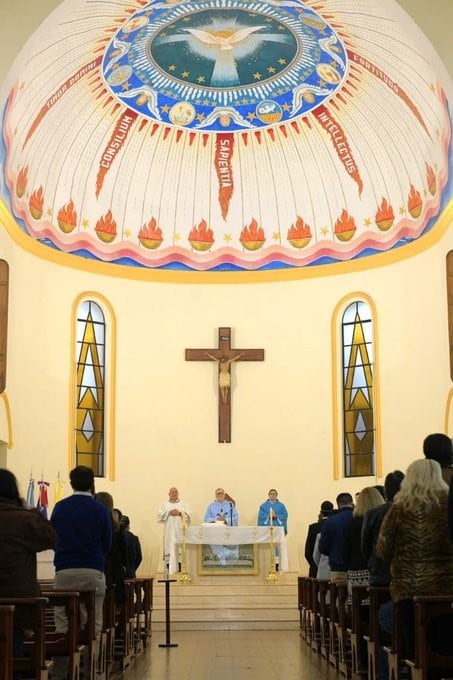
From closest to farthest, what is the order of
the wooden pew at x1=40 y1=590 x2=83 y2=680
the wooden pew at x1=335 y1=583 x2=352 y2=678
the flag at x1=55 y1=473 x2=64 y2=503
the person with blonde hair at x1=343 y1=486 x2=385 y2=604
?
the wooden pew at x1=40 y1=590 x2=83 y2=680
the person with blonde hair at x1=343 y1=486 x2=385 y2=604
the wooden pew at x1=335 y1=583 x2=352 y2=678
the flag at x1=55 y1=473 x2=64 y2=503

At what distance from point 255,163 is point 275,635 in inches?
386

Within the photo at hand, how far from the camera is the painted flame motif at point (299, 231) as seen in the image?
64.6 feet

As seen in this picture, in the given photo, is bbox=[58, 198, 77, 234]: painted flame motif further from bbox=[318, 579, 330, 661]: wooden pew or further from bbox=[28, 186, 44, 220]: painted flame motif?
bbox=[318, 579, 330, 661]: wooden pew

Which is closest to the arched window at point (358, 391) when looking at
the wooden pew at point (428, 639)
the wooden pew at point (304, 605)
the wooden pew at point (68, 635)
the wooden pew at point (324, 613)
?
the wooden pew at point (304, 605)

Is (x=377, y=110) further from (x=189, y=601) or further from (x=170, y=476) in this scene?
(x=189, y=601)

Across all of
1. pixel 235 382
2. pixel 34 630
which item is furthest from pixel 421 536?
pixel 235 382

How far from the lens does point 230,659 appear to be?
10195 millimetres

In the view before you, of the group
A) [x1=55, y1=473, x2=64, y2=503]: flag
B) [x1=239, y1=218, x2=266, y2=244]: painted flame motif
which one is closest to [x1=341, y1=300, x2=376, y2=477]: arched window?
[x1=239, y1=218, x2=266, y2=244]: painted flame motif

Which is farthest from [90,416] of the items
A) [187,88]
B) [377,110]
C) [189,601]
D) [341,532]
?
[341,532]

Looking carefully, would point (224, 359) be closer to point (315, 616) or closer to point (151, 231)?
point (151, 231)

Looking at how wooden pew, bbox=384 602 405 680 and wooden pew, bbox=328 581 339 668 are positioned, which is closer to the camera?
wooden pew, bbox=384 602 405 680

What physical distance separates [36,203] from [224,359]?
4.72 meters

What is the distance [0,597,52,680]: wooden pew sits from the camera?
5.71m

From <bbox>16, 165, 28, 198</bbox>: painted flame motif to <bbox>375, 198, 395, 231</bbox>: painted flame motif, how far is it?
22.2 ft
